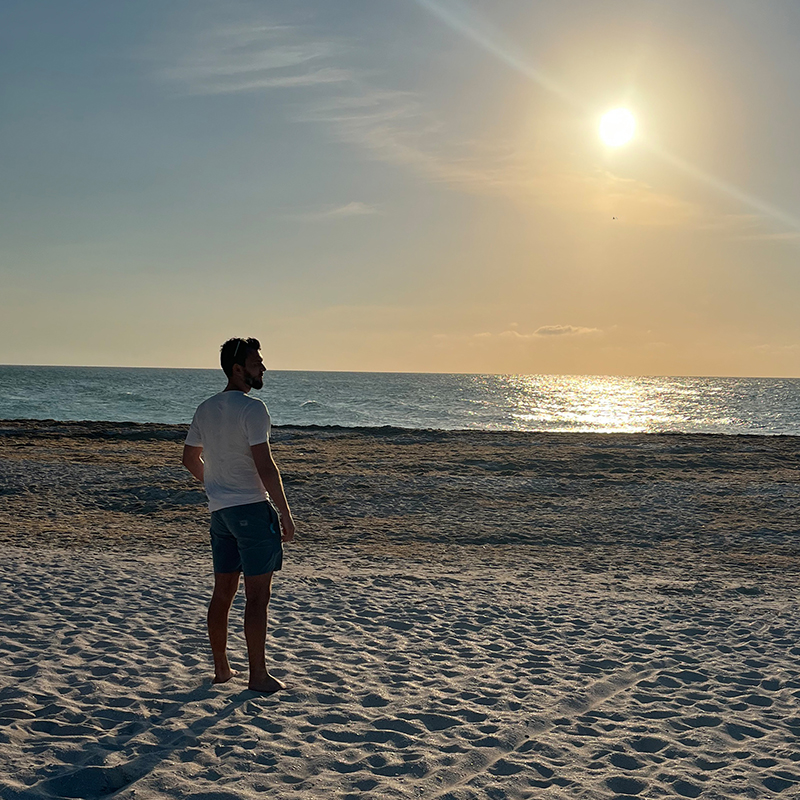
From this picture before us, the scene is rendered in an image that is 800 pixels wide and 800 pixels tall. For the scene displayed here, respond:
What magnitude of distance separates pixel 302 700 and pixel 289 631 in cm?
162

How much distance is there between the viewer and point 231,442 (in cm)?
441

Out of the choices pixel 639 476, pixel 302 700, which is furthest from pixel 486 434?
pixel 302 700

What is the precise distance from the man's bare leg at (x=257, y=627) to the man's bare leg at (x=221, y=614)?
13 cm

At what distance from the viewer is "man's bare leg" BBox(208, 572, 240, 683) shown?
4699 millimetres

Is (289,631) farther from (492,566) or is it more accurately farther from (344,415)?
(344,415)

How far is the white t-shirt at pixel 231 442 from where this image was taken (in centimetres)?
435

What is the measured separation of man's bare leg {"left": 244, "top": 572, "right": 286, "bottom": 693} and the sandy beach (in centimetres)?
11

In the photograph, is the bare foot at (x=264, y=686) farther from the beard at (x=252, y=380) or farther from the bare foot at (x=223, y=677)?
the beard at (x=252, y=380)

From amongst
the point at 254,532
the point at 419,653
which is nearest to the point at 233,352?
the point at 254,532

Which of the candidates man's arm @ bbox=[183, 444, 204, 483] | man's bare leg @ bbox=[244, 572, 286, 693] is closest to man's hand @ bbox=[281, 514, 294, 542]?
man's bare leg @ bbox=[244, 572, 286, 693]

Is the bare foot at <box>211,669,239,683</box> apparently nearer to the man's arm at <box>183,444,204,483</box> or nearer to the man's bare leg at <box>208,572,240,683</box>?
the man's bare leg at <box>208,572,240,683</box>

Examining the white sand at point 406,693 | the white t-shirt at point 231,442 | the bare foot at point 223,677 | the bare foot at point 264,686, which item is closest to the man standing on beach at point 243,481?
the white t-shirt at point 231,442

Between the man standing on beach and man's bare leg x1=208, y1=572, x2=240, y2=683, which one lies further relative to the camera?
man's bare leg x1=208, y1=572, x2=240, y2=683

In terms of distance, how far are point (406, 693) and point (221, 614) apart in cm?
128
